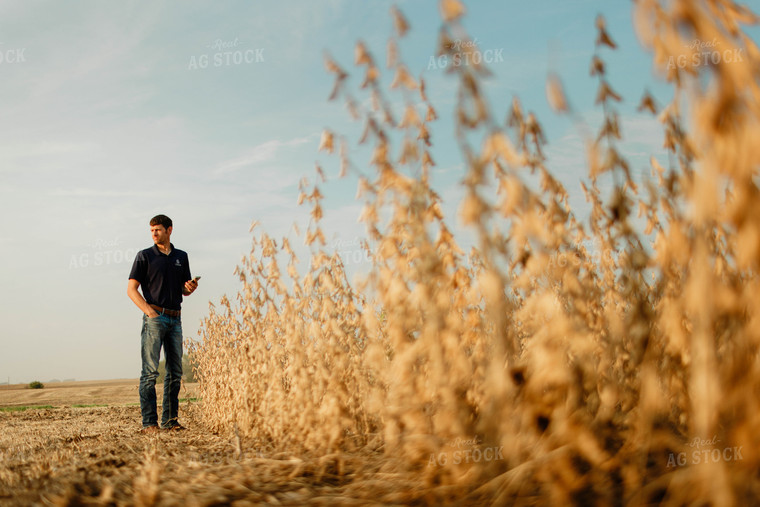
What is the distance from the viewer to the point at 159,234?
5574 mm

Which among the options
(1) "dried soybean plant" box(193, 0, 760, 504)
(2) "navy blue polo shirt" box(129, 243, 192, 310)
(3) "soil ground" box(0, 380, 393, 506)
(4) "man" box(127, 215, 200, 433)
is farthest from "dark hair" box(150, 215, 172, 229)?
(1) "dried soybean plant" box(193, 0, 760, 504)

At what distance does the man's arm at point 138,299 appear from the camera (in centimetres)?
527

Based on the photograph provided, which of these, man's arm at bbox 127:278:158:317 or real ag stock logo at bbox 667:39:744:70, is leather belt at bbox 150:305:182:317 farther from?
real ag stock logo at bbox 667:39:744:70

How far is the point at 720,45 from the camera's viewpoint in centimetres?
107

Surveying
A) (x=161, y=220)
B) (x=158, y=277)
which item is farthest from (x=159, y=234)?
(x=158, y=277)

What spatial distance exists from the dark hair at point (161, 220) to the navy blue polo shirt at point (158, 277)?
0.25 m

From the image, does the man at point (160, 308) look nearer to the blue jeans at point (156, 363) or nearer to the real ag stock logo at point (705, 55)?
the blue jeans at point (156, 363)

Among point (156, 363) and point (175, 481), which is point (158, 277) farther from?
point (175, 481)

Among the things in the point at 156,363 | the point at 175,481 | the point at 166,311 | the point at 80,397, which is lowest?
the point at 80,397

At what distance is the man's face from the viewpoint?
5578 millimetres

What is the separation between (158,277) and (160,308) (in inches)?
11.7

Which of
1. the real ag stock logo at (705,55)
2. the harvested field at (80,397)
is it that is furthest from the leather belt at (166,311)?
the harvested field at (80,397)

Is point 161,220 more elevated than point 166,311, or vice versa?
point 161,220

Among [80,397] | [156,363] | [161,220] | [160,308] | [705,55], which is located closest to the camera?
[705,55]
